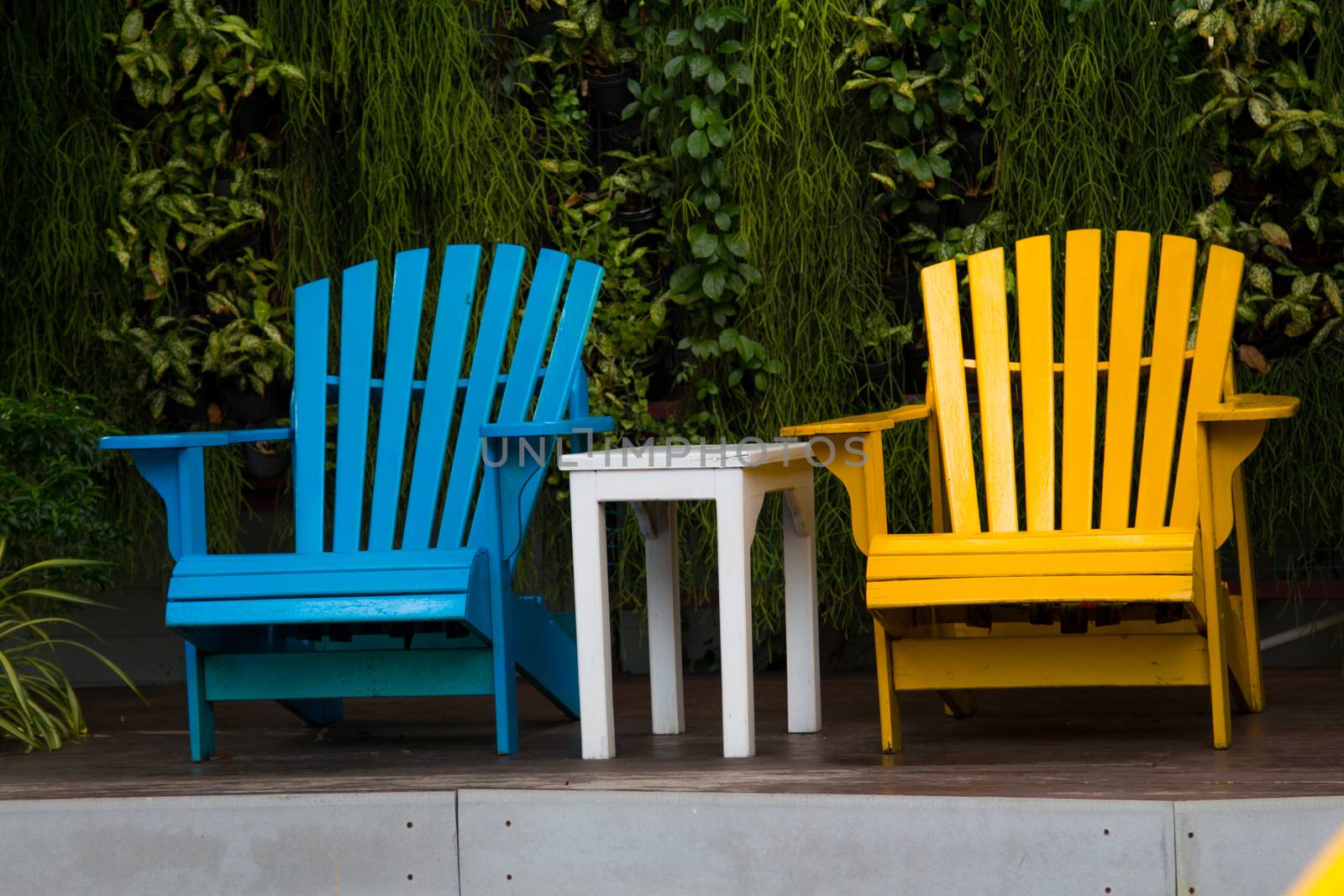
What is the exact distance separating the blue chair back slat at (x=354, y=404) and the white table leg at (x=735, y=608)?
32.7 inches

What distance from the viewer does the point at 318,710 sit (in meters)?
3.38

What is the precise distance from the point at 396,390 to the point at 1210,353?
1.69 meters

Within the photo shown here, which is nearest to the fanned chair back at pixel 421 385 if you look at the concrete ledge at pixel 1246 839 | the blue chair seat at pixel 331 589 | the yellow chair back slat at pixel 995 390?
the blue chair seat at pixel 331 589

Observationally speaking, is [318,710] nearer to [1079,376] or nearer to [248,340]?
[248,340]

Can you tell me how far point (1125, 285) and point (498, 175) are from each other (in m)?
1.78

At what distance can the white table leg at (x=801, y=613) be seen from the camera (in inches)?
121

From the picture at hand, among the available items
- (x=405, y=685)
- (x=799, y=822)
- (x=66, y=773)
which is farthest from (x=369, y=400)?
(x=799, y=822)

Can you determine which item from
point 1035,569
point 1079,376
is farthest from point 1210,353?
point 1035,569

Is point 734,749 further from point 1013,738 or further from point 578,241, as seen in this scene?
point 578,241

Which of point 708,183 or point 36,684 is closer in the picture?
point 36,684

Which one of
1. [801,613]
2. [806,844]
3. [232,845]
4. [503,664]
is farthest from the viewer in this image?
[801,613]

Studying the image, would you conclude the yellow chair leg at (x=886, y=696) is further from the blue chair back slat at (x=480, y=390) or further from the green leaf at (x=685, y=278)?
the green leaf at (x=685, y=278)

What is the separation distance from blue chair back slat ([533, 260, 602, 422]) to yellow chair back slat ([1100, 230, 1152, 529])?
3.55 ft

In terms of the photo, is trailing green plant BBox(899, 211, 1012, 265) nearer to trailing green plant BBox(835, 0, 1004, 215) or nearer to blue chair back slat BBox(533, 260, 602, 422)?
trailing green plant BBox(835, 0, 1004, 215)
